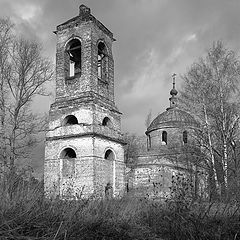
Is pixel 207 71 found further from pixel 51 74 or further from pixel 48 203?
pixel 48 203

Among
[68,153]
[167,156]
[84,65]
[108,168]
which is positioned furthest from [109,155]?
[167,156]

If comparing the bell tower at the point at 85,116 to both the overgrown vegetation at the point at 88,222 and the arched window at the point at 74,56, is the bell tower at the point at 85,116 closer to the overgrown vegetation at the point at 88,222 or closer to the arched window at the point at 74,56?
the arched window at the point at 74,56

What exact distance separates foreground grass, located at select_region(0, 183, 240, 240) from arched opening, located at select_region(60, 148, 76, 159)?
1245 cm

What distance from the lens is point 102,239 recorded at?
149 inches

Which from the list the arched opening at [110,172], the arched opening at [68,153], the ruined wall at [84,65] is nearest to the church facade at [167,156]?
the arched opening at [110,172]

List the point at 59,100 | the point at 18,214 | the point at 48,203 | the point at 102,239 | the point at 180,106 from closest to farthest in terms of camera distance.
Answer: the point at 18,214, the point at 102,239, the point at 48,203, the point at 180,106, the point at 59,100

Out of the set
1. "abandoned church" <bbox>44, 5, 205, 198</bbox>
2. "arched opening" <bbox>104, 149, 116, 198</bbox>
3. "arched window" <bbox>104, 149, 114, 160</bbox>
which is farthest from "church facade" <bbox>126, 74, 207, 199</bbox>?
"arched window" <bbox>104, 149, 114, 160</bbox>

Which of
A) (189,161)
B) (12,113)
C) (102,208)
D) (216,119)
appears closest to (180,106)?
(216,119)

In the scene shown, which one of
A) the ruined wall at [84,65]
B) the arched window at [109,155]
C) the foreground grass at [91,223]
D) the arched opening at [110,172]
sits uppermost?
the ruined wall at [84,65]

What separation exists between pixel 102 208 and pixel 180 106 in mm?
12659

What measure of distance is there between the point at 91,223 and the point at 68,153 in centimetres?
1407

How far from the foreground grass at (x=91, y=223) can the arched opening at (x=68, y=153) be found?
12445 millimetres

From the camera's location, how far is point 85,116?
56.1 feet

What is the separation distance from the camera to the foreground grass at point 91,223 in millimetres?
3445
